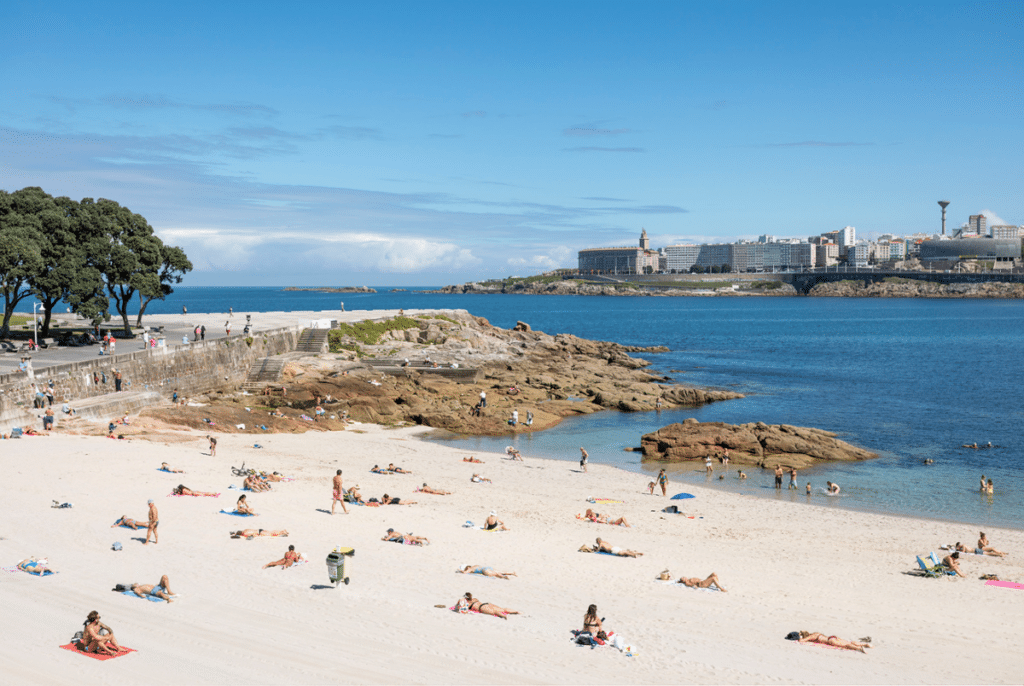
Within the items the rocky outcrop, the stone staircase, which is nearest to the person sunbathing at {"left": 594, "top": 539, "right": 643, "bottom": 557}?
the rocky outcrop

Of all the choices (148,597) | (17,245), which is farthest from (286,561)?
(17,245)

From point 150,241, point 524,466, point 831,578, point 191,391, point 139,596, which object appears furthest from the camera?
point 150,241

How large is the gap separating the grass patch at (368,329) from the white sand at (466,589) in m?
27.1

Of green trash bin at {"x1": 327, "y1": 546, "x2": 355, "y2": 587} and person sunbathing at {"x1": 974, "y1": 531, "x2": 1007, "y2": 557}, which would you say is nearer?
green trash bin at {"x1": 327, "y1": 546, "x2": 355, "y2": 587}

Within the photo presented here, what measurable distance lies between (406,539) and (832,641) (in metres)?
10.7

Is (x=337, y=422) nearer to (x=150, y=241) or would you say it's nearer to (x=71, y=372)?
(x=71, y=372)

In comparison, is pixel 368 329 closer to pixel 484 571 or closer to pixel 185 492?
pixel 185 492

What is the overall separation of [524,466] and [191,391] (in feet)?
68.1

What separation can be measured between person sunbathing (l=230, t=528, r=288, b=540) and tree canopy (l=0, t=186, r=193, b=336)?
25845mm

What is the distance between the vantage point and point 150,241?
4672 centimetres

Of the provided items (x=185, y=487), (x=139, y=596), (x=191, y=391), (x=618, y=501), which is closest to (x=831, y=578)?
(x=618, y=501)

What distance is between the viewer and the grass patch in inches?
2147

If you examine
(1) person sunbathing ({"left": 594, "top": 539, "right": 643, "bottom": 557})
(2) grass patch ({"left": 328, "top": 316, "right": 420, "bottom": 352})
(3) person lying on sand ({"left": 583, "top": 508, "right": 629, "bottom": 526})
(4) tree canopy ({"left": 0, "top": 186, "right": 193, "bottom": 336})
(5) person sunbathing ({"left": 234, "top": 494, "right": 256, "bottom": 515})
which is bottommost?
(3) person lying on sand ({"left": 583, "top": 508, "right": 629, "bottom": 526})

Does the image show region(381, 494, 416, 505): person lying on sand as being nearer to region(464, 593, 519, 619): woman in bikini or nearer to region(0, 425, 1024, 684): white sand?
region(0, 425, 1024, 684): white sand
